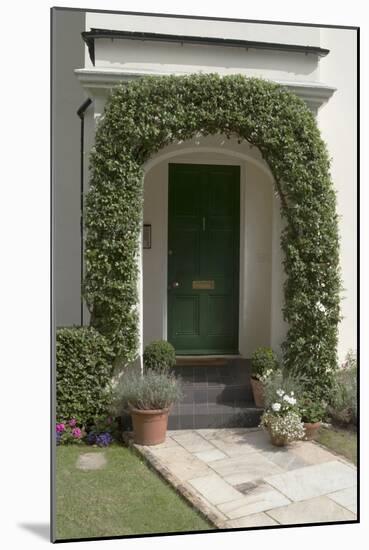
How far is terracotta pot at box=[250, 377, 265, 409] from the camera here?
6.07m

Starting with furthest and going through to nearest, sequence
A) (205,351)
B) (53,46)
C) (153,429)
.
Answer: (205,351), (153,429), (53,46)

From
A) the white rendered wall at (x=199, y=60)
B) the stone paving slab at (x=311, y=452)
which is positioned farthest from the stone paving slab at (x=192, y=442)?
the white rendered wall at (x=199, y=60)

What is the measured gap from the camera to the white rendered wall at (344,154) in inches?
252

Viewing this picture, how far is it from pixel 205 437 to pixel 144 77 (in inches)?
136

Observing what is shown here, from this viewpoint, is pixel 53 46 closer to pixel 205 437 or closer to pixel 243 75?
pixel 243 75

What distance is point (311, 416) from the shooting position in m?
5.76

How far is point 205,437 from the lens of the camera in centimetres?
575

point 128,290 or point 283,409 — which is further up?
point 128,290

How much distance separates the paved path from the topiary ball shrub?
0.66 meters

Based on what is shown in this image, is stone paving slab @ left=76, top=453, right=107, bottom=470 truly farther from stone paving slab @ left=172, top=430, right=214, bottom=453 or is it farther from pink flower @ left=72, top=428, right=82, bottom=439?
stone paving slab @ left=172, top=430, right=214, bottom=453

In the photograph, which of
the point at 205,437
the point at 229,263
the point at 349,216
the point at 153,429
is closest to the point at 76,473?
the point at 153,429

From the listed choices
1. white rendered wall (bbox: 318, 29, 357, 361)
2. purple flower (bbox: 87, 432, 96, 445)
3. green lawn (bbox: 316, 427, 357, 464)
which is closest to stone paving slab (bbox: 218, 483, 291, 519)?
green lawn (bbox: 316, 427, 357, 464)

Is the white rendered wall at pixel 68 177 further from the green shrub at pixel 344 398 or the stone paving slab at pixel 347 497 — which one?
the stone paving slab at pixel 347 497

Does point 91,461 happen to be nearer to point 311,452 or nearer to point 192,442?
point 192,442
